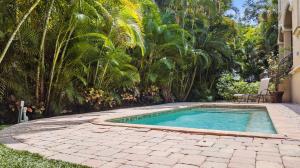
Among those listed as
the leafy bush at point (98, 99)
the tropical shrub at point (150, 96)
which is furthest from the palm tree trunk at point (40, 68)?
the tropical shrub at point (150, 96)

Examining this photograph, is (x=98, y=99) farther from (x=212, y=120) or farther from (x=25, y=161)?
(x=25, y=161)

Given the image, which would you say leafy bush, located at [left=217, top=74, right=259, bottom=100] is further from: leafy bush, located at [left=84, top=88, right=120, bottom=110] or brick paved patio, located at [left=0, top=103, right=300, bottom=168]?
brick paved patio, located at [left=0, top=103, right=300, bottom=168]

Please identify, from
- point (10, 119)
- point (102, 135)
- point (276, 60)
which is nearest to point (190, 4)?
point (276, 60)

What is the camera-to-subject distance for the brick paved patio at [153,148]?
3.41 m

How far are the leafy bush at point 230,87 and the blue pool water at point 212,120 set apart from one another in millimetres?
5899

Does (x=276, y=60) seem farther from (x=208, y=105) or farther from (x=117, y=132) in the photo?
(x=117, y=132)

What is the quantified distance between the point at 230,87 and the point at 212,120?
8.69m

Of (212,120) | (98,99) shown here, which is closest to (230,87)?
(212,120)

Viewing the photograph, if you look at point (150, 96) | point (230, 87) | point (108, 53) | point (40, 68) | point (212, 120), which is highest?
point (108, 53)

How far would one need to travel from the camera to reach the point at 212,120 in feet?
30.8

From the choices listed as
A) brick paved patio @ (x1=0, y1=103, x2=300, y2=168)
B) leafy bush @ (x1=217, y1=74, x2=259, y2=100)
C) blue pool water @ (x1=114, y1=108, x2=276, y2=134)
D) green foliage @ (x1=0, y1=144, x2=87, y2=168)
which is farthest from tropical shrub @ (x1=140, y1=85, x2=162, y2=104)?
green foliage @ (x1=0, y1=144, x2=87, y2=168)

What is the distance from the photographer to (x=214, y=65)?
17.5m

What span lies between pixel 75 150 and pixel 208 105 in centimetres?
921

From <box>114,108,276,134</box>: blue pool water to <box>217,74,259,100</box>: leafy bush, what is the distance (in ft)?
19.4
